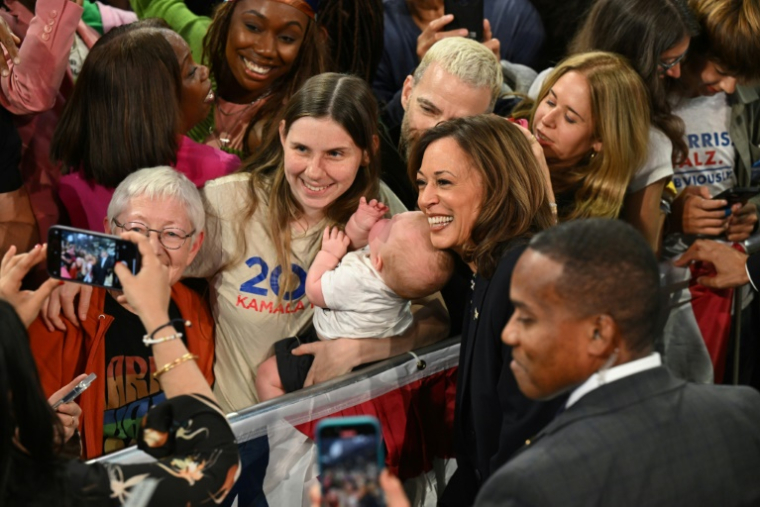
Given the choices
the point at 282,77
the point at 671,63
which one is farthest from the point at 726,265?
the point at 282,77

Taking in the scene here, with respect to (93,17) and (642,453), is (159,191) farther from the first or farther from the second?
(642,453)

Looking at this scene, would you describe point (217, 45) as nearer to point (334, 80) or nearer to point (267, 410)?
point (334, 80)

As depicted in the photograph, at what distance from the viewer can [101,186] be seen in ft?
13.0

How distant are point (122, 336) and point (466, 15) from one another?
93.5 inches

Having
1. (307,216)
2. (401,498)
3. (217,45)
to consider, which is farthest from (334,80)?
(401,498)

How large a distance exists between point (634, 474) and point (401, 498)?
0.53 metres

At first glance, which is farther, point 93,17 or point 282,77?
point 93,17

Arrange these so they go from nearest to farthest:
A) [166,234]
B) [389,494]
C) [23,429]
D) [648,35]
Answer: [389,494] → [23,429] → [166,234] → [648,35]

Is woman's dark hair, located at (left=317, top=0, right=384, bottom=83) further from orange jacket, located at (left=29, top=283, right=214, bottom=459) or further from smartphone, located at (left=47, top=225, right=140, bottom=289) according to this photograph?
smartphone, located at (left=47, top=225, right=140, bottom=289)

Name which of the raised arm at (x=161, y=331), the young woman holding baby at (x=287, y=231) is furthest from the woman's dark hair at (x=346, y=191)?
the raised arm at (x=161, y=331)

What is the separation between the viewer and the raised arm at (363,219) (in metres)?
3.80

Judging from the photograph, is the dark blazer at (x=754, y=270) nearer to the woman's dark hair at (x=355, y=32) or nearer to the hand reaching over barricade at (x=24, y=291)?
the woman's dark hair at (x=355, y=32)

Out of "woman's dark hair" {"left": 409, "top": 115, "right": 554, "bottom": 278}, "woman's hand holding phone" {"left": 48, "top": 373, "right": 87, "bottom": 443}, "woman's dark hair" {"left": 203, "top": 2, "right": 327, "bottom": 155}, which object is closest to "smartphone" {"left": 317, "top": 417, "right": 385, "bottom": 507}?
Result: "woman's dark hair" {"left": 409, "top": 115, "right": 554, "bottom": 278}

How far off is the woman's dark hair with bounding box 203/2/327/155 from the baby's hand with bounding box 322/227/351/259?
0.81 metres
